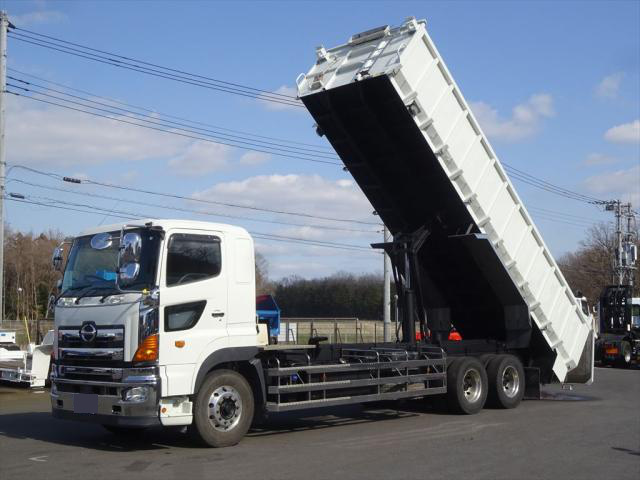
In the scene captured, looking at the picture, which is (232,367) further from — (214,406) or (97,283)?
(97,283)

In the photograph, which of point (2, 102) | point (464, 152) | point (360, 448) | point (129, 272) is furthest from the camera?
point (2, 102)

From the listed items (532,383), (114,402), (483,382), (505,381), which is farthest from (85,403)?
(532,383)

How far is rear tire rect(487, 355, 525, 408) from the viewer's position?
13.0 meters

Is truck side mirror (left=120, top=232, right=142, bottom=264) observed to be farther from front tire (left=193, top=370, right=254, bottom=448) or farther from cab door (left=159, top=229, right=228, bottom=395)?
front tire (left=193, top=370, right=254, bottom=448)

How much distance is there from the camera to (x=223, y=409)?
9.30 metres

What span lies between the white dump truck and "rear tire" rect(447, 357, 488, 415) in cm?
3

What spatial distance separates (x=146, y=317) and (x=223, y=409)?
5.10 ft

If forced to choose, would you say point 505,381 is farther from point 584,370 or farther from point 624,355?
point 624,355

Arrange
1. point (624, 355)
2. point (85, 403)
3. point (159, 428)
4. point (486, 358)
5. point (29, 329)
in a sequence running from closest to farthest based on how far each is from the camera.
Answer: point (85, 403)
point (159, 428)
point (486, 358)
point (624, 355)
point (29, 329)

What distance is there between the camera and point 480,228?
39.8 ft

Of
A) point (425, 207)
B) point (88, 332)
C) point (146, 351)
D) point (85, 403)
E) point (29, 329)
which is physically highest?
point (425, 207)

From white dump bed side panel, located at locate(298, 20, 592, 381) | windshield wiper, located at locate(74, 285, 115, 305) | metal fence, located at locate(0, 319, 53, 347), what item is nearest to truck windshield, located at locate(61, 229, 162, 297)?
windshield wiper, located at locate(74, 285, 115, 305)

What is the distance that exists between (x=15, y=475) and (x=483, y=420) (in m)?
7.08

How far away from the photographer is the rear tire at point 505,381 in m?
13.0
